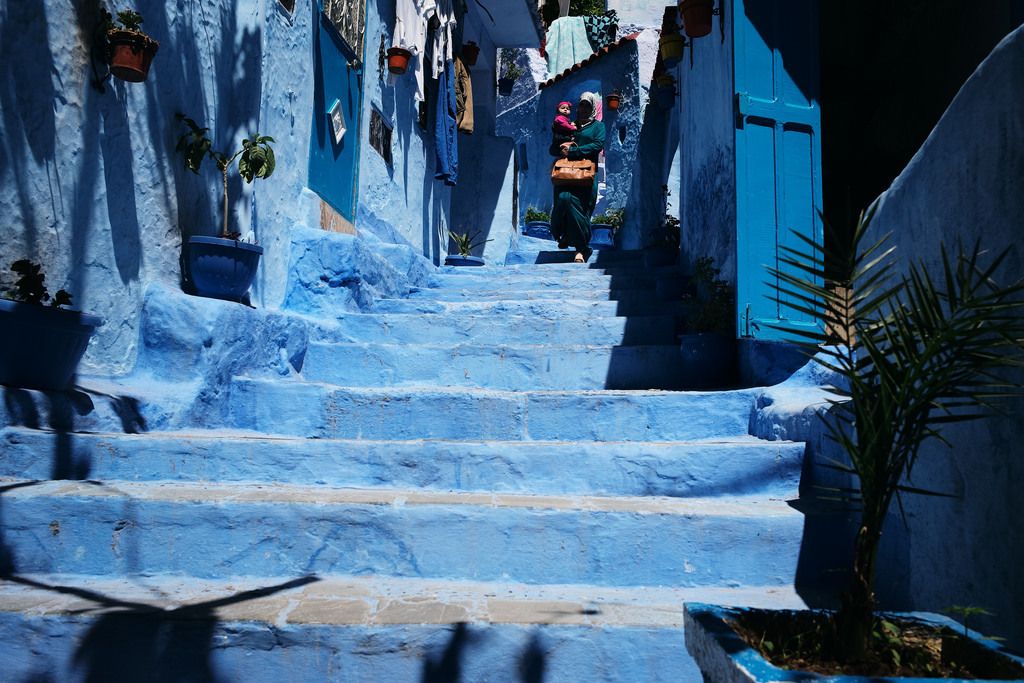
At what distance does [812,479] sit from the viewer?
3100 mm

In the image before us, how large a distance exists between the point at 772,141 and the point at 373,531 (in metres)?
3.73

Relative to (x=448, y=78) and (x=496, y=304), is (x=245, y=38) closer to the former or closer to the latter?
(x=496, y=304)

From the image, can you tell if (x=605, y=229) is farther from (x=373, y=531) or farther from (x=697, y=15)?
(x=373, y=531)

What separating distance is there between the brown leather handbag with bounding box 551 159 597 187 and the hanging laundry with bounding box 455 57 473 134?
1.97m

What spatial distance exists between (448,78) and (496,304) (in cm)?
541

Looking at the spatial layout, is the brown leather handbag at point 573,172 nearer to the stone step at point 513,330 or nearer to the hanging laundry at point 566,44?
the stone step at point 513,330

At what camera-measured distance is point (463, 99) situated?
36.6 ft

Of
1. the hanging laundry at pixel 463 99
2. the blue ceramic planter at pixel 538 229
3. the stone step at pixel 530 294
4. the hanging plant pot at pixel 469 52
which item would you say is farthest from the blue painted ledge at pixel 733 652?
the blue ceramic planter at pixel 538 229

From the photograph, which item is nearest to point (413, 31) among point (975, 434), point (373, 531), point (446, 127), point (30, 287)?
point (446, 127)

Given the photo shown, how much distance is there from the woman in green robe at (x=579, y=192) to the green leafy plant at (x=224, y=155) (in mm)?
5354

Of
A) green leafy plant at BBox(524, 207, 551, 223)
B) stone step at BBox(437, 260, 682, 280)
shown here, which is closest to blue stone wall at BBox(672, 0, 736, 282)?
stone step at BBox(437, 260, 682, 280)

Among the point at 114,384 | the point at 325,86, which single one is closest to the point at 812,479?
the point at 114,384

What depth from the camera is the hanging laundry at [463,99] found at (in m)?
11.0

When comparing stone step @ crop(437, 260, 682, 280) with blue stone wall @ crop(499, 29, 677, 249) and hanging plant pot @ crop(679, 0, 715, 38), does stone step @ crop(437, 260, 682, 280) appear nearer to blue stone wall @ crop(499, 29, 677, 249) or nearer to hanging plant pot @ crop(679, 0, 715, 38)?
blue stone wall @ crop(499, 29, 677, 249)
